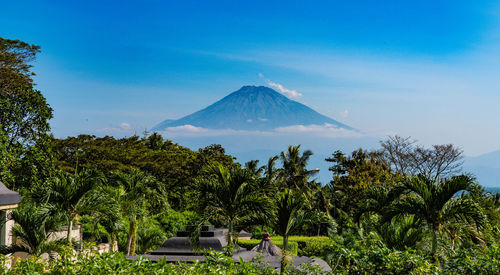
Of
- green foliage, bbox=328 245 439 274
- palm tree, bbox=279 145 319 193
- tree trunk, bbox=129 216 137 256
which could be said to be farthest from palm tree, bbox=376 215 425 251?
palm tree, bbox=279 145 319 193

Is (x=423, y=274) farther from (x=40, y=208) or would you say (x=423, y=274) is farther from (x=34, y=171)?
(x=34, y=171)

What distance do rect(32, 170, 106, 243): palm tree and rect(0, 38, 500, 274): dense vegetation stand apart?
3 cm

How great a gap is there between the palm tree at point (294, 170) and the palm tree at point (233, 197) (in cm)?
2123

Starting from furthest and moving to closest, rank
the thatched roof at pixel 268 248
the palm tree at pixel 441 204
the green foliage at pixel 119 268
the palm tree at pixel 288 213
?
the thatched roof at pixel 268 248 → the palm tree at pixel 288 213 → the palm tree at pixel 441 204 → the green foliage at pixel 119 268

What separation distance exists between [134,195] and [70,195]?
4751 millimetres

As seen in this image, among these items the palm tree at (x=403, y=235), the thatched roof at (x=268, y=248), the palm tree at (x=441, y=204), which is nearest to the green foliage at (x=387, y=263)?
the palm tree at (x=403, y=235)

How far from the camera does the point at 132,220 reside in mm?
16547

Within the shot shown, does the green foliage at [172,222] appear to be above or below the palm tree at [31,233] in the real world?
below

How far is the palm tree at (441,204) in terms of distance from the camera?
32.2 feet

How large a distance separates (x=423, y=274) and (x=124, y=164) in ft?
99.7

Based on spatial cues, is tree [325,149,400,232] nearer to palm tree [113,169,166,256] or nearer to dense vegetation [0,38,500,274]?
dense vegetation [0,38,500,274]

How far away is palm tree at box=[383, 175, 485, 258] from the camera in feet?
32.2

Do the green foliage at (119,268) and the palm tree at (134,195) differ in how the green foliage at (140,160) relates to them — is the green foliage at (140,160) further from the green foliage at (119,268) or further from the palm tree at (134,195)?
the green foliage at (119,268)

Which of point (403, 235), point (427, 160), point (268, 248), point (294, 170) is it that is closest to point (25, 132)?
point (268, 248)
